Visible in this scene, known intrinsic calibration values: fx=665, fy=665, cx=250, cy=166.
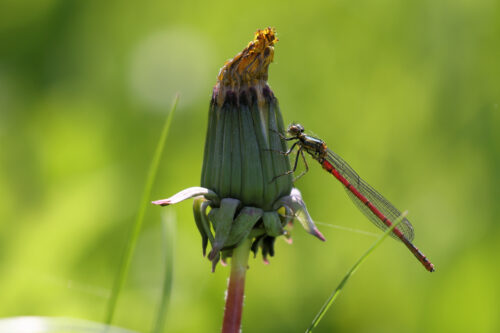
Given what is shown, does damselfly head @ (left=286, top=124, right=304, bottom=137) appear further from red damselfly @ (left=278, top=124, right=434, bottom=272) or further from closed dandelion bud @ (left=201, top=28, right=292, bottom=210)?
closed dandelion bud @ (left=201, top=28, right=292, bottom=210)

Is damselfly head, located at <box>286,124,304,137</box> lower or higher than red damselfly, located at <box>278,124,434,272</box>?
higher

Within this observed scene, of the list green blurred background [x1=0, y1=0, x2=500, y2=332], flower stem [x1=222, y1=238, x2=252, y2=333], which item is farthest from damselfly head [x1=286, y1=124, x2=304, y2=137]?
flower stem [x1=222, y1=238, x2=252, y2=333]

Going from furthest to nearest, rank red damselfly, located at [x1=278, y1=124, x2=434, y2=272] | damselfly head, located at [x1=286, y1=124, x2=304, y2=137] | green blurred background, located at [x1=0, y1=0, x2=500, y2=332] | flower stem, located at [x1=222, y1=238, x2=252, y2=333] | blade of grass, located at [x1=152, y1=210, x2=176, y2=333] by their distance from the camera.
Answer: green blurred background, located at [x1=0, y1=0, x2=500, y2=332] < red damselfly, located at [x1=278, y1=124, x2=434, y2=272] < damselfly head, located at [x1=286, y1=124, x2=304, y2=137] < flower stem, located at [x1=222, y1=238, x2=252, y2=333] < blade of grass, located at [x1=152, y1=210, x2=176, y2=333]

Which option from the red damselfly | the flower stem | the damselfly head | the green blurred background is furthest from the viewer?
the green blurred background

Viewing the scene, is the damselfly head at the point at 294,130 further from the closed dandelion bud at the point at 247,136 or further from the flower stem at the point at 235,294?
the flower stem at the point at 235,294

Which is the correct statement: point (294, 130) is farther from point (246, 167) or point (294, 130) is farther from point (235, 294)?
point (235, 294)
